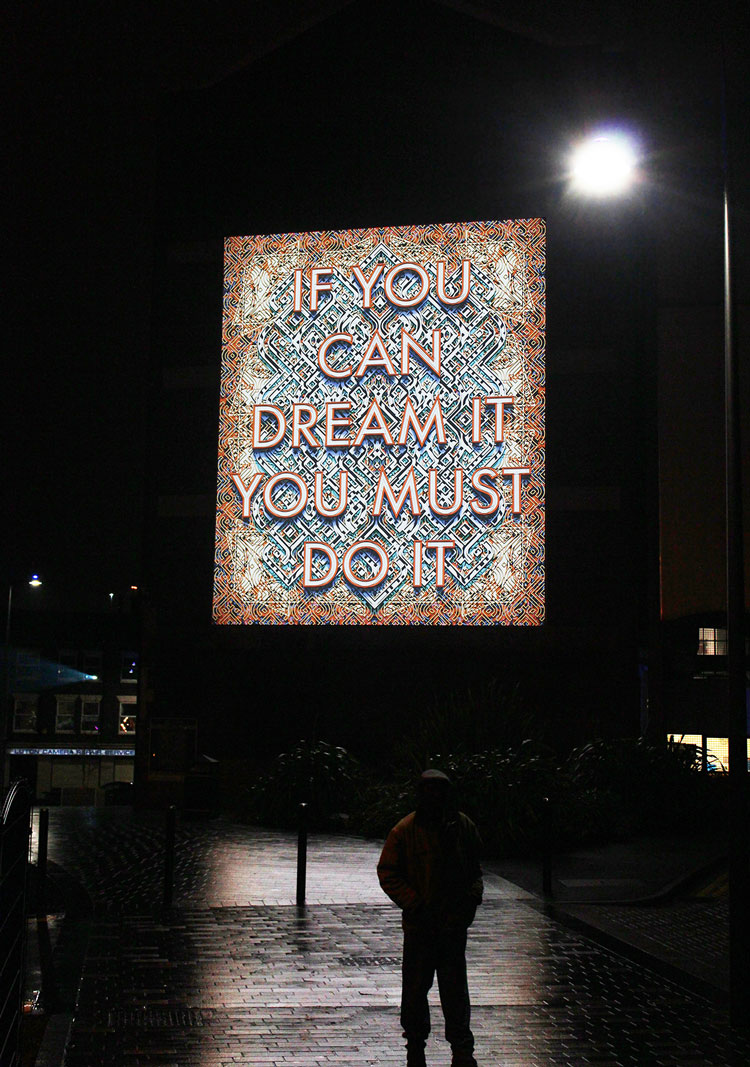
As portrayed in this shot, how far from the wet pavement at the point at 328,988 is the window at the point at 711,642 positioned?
1392 inches

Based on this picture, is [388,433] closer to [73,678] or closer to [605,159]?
[605,159]

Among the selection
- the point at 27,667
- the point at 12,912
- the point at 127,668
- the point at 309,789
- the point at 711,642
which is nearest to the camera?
the point at 12,912

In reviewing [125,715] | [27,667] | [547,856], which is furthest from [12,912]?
[125,715]

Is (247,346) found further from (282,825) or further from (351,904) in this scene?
(351,904)

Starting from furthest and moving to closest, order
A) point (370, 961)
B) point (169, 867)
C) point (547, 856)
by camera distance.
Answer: point (547, 856)
point (169, 867)
point (370, 961)

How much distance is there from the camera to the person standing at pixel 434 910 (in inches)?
260

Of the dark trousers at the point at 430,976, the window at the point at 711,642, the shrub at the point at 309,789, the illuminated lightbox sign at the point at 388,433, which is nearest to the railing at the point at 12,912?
the dark trousers at the point at 430,976

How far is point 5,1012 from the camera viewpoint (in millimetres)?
5672

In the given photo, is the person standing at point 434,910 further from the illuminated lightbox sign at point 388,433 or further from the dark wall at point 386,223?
the dark wall at point 386,223

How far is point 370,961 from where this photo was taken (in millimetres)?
10227

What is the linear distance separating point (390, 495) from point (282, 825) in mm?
8773

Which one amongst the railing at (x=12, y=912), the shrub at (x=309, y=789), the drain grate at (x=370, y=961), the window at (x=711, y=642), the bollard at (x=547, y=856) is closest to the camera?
the railing at (x=12, y=912)

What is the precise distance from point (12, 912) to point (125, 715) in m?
63.1

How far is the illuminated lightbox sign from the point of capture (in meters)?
28.2
